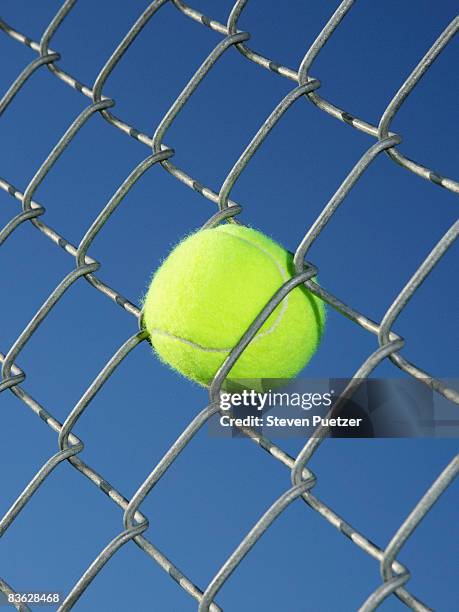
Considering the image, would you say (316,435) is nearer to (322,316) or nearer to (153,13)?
(322,316)

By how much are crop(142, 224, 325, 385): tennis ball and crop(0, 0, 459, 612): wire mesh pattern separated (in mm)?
70

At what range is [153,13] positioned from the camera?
163 cm

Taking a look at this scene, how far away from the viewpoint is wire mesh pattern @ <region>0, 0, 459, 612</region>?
105 cm

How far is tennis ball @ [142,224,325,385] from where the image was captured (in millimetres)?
1244

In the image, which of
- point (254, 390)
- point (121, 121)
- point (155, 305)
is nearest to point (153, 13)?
point (121, 121)

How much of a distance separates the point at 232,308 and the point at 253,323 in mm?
100

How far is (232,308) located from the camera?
48.8 inches

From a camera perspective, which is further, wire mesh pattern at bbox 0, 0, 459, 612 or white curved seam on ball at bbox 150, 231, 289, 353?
white curved seam on ball at bbox 150, 231, 289, 353

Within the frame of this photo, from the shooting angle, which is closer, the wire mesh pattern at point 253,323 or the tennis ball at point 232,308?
the wire mesh pattern at point 253,323

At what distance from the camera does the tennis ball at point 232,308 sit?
1.24 m

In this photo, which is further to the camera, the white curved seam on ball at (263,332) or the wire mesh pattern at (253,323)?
the white curved seam on ball at (263,332)

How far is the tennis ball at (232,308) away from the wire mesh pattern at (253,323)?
7 cm

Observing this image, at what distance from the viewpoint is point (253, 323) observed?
1.14 m

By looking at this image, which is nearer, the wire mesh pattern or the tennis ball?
the wire mesh pattern
